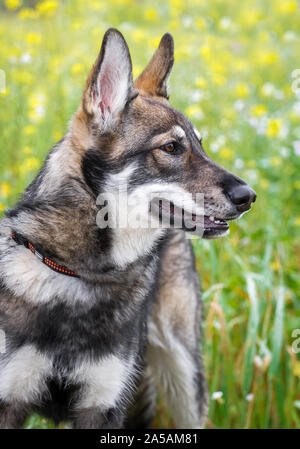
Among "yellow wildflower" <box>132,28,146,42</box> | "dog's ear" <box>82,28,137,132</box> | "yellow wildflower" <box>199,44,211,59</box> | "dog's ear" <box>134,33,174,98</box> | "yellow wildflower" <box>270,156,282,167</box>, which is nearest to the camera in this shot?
"dog's ear" <box>82,28,137,132</box>

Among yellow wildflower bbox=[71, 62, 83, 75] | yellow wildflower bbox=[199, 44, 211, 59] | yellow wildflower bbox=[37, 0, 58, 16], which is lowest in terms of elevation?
yellow wildflower bbox=[71, 62, 83, 75]

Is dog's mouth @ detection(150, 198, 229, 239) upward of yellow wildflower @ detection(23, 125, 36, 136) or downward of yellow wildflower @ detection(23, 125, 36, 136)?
downward

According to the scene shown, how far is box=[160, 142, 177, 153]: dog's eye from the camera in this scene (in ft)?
8.76

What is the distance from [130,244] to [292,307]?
1897mm

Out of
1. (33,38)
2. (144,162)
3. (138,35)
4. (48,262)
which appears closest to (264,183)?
(33,38)

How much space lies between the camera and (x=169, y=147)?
8.80 feet

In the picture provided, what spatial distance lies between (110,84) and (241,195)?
870 millimetres

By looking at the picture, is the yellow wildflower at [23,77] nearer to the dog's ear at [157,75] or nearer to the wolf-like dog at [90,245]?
the dog's ear at [157,75]

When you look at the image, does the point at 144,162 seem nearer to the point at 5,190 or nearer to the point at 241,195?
the point at 241,195

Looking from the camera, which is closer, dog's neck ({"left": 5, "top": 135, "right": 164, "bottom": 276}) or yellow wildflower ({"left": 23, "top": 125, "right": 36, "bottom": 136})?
dog's neck ({"left": 5, "top": 135, "right": 164, "bottom": 276})

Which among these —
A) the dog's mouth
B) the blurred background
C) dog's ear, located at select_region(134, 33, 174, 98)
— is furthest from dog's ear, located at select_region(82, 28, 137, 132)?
the blurred background

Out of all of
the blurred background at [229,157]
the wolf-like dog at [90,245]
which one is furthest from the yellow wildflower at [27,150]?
the wolf-like dog at [90,245]

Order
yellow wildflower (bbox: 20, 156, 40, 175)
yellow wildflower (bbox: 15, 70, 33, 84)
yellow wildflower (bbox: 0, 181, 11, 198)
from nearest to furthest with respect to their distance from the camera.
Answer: yellow wildflower (bbox: 0, 181, 11, 198)
yellow wildflower (bbox: 20, 156, 40, 175)
yellow wildflower (bbox: 15, 70, 33, 84)

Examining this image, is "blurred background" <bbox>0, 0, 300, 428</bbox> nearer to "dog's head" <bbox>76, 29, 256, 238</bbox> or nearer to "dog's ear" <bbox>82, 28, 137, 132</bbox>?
"dog's head" <bbox>76, 29, 256, 238</bbox>
